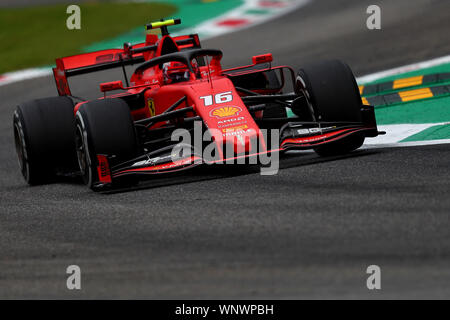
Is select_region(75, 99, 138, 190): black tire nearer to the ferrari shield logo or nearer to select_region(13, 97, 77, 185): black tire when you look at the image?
the ferrari shield logo

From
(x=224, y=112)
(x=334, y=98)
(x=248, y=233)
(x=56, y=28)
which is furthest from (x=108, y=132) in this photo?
(x=56, y=28)

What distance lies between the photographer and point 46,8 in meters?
25.4

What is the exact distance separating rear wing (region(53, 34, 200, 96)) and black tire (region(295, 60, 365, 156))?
7.20 feet

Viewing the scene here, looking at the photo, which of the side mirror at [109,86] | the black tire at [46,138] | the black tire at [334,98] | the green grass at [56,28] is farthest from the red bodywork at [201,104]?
the green grass at [56,28]

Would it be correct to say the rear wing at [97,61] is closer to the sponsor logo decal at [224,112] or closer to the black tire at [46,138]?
the black tire at [46,138]

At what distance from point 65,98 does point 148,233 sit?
10.7ft

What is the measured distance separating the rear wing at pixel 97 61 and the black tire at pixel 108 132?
6.23ft

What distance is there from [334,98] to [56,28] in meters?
15.2

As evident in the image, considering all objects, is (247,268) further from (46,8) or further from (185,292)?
(46,8)

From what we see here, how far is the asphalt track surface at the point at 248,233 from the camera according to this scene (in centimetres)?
453

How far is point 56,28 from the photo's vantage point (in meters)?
21.7

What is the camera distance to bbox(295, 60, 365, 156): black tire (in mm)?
7516

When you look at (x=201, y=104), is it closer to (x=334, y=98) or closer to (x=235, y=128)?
(x=235, y=128)

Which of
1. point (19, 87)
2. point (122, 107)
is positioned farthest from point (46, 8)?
point (122, 107)
